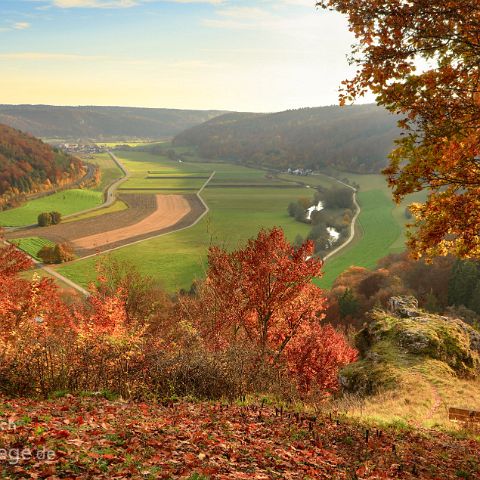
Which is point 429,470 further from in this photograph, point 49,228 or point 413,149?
Answer: point 49,228

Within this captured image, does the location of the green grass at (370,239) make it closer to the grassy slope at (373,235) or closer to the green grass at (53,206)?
the grassy slope at (373,235)

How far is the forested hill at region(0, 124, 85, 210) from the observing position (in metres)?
150

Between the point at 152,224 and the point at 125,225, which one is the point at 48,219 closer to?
the point at 125,225

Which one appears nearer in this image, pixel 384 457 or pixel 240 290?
pixel 384 457

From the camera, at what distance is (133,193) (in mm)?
172875

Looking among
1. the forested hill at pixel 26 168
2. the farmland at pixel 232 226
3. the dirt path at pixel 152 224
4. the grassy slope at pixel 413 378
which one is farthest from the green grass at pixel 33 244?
the grassy slope at pixel 413 378

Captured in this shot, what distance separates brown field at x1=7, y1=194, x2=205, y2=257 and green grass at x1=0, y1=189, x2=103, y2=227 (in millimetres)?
8930

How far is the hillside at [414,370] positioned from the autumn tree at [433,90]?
7204 mm

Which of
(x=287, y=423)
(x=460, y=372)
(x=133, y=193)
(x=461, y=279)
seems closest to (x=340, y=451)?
(x=287, y=423)

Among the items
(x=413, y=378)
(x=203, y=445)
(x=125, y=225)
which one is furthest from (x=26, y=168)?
(x=203, y=445)

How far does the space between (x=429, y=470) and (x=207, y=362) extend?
756 cm

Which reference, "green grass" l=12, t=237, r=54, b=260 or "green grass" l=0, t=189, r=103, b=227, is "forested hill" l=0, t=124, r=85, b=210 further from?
"green grass" l=12, t=237, r=54, b=260

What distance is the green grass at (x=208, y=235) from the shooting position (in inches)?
3364

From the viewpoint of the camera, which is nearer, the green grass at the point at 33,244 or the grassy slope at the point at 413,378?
the grassy slope at the point at 413,378
